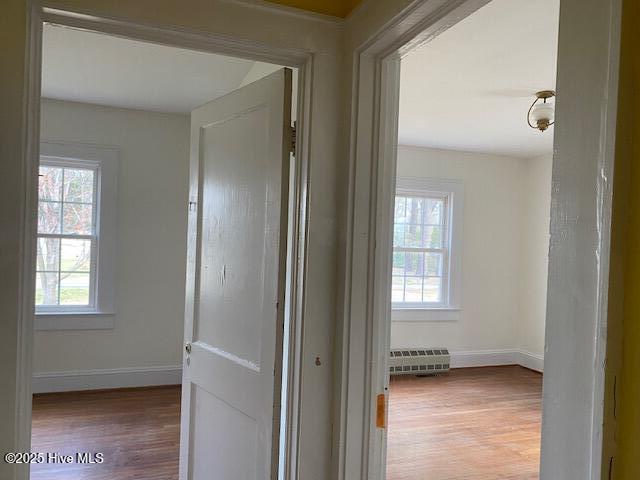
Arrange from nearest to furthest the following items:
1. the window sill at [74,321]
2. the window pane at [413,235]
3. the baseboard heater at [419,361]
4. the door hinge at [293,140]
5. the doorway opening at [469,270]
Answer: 1. the door hinge at [293,140]
2. the doorway opening at [469,270]
3. the window sill at [74,321]
4. the baseboard heater at [419,361]
5. the window pane at [413,235]

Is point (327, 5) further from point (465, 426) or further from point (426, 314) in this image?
point (426, 314)

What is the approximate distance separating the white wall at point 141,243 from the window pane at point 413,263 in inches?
93.9

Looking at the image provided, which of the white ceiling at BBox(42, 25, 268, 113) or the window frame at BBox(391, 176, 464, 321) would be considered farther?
the window frame at BBox(391, 176, 464, 321)

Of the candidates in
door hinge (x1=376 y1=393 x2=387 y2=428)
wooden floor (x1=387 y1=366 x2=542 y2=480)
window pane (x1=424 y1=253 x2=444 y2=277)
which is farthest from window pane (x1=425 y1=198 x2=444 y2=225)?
door hinge (x1=376 y1=393 x2=387 y2=428)

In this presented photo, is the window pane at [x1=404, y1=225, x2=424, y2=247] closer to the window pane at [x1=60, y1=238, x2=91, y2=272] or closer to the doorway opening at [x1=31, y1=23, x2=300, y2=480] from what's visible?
the doorway opening at [x1=31, y1=23, x2=300, y2=480]

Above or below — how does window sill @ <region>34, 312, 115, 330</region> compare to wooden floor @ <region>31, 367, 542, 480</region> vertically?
above

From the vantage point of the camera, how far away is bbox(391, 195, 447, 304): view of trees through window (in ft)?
16.7

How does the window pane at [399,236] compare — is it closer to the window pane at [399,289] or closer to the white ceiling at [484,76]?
the window pane at [399,289]

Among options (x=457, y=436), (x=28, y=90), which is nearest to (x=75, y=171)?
(x=28, y=90)

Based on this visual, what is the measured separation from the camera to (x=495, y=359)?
17.6 ft

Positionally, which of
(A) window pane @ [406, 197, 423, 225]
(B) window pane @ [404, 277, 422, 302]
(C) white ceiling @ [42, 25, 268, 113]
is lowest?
(B) window pane @ [404, 277, 422, 302]

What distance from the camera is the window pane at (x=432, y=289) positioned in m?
5.21

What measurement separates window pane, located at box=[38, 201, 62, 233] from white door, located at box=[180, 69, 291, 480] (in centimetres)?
253

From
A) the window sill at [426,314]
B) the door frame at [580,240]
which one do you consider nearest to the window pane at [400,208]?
the window sill at [426,314]
